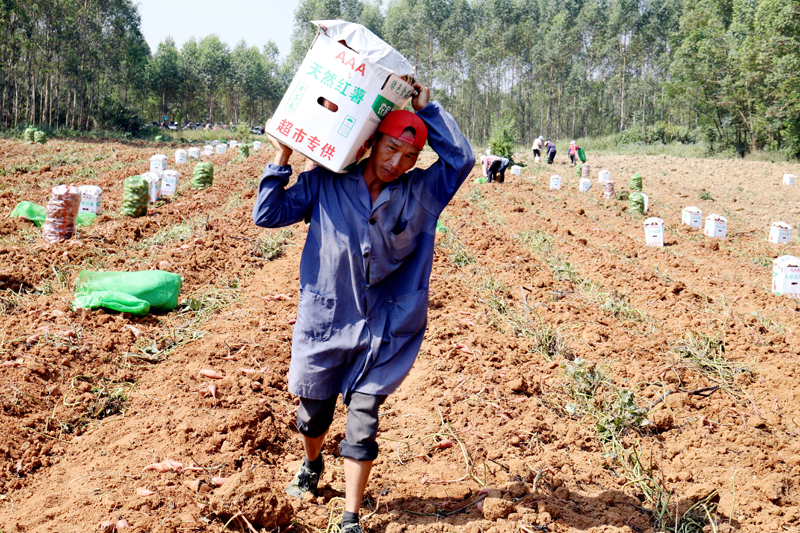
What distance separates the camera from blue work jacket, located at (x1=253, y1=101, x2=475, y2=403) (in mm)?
2271

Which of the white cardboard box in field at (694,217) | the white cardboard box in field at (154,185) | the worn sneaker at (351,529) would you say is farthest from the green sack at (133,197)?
the white cardboard box in field at (694,217)

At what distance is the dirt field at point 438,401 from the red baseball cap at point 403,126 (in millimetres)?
1425

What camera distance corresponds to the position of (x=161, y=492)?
2402 mm

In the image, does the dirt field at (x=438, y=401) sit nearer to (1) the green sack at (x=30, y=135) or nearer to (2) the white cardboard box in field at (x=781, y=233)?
(2) the white cardboard box in field at (x=781, y=233)

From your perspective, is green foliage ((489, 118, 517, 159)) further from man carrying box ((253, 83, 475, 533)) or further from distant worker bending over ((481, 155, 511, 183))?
man carrying box ((253, 83, 475, 533))

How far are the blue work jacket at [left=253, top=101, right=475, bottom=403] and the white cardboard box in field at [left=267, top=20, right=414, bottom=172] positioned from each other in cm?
15

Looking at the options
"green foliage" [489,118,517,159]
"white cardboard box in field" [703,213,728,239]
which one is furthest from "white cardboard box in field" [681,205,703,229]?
"green foliage" [489,118,517,159]

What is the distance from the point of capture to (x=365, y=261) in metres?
2.27

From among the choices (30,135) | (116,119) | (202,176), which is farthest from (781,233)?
(116,119)

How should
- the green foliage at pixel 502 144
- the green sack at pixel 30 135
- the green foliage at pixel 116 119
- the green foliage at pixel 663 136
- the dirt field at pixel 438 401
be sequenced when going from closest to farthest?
1. the dirt field at pixel 438 401
2. the green sack at pixel 30 135
3. the green foliage at pixel 502 144
4. the green foliage at pixel 116 119
5. the green foliage at pixel 663 136

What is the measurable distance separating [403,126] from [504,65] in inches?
2224

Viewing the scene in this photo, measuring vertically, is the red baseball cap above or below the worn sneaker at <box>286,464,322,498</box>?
above

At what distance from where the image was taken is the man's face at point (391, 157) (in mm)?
2270

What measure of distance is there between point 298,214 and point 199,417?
1359 mm
